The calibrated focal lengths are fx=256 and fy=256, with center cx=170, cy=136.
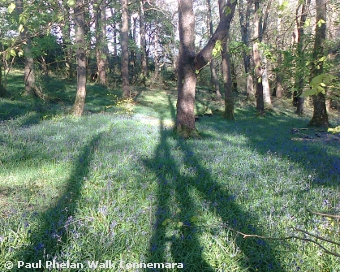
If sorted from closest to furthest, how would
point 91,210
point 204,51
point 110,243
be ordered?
1. point 110,243
2. point 91,210
3. point 204,51

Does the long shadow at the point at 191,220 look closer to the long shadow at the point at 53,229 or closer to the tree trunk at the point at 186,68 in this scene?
the long shadow at the point at 53,229

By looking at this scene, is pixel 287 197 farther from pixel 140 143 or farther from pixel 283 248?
pixel 140 143

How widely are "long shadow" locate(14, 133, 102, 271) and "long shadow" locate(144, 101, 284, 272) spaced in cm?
101

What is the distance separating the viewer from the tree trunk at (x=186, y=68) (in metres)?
8.65

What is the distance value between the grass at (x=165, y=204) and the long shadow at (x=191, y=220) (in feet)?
0.05

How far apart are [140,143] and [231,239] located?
4557 mm

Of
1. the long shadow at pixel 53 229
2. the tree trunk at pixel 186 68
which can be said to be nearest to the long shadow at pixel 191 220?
the long shadow at pixel 53 229

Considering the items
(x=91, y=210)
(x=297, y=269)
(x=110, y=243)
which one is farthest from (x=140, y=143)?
(x=297, y=269)

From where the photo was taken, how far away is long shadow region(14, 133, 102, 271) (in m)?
2.61

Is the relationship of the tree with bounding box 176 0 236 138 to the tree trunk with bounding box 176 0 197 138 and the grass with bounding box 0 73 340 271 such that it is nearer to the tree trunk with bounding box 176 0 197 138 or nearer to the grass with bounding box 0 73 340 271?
the tree trunk with bounding box 176 0 197 138

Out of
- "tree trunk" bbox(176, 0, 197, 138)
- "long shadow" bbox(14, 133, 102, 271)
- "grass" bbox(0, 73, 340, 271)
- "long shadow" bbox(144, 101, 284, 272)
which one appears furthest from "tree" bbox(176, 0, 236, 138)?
"long shadow" bbox(14, 133, 102, 271)

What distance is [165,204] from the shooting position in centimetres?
368

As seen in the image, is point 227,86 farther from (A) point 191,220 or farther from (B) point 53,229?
(B) point 53,229

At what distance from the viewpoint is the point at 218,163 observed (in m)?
5.49
